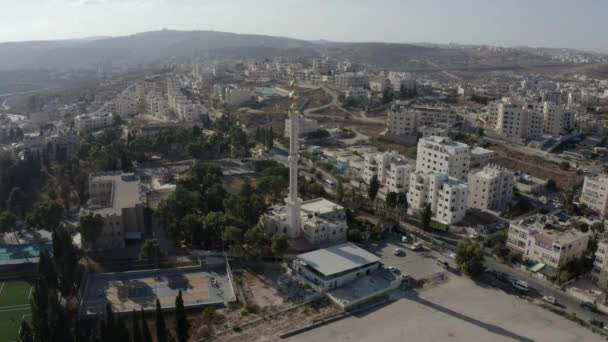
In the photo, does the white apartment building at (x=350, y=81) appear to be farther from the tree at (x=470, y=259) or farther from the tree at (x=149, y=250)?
the tree at (x=149, y=250)

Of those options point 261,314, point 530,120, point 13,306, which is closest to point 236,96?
point 530,120

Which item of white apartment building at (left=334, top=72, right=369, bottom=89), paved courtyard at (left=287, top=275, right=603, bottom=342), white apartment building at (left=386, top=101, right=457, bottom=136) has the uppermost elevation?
white apartment building at (left=334, top=72, right=369, bottom=89)

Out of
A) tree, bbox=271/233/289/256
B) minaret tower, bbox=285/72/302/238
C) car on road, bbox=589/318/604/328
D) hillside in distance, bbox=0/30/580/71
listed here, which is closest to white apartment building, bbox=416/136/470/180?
minaret tower, bbox=285/72/302/238

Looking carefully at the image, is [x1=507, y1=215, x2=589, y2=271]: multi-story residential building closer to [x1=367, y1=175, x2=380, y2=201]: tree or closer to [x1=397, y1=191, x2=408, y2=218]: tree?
[x1=397, y1=191, x2=408, y2=218]: tree

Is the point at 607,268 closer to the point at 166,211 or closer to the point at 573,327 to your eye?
the point at 573,327

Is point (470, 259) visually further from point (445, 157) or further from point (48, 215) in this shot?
point (48, 215)

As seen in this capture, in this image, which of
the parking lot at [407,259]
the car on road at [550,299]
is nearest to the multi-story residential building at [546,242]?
the car on road at [550,299]
